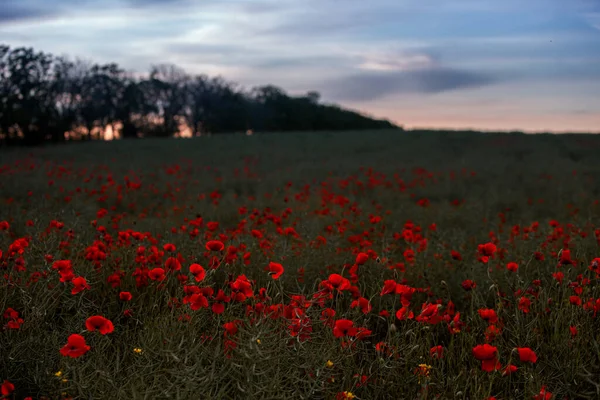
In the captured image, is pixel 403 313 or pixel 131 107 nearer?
pixel 403 313

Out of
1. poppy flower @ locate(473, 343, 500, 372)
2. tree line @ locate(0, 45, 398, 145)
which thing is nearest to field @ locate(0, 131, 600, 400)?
poppy flower @ locate(473, 343, 500, 372)

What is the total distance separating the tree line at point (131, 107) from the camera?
110 ft

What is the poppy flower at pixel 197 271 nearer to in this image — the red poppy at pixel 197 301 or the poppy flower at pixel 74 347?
the red poppy at pixel 197 301

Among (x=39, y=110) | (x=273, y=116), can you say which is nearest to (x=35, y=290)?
(x=39, y=110)

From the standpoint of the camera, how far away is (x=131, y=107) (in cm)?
4434

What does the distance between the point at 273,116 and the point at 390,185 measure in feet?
139

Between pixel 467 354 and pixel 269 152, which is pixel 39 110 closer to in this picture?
pixel 269 152

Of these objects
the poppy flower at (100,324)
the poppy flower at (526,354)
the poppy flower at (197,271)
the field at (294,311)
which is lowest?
the field at (294,311)

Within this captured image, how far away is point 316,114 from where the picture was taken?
180ft

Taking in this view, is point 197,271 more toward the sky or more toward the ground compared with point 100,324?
more toward the sky

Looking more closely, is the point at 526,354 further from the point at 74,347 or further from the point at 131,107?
the point at 131,107

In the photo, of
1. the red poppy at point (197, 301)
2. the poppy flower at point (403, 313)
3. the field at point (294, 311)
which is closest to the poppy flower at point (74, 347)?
the field at point (294, 311)

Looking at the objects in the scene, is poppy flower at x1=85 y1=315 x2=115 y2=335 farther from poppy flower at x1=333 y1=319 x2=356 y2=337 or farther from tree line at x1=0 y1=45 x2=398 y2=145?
tree line at x1=0 y1=45 x2=398 y2=145

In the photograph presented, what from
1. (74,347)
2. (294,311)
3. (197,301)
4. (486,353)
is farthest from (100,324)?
(486,353)
